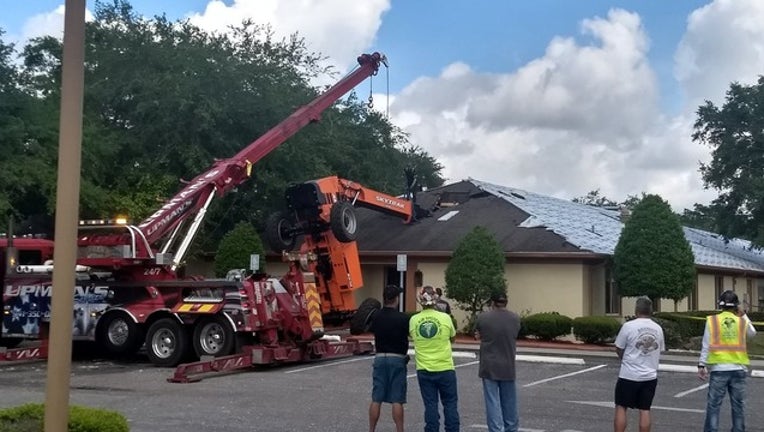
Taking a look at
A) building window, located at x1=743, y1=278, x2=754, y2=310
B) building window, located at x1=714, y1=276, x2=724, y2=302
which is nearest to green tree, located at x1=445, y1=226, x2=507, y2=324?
building window, located at x1=714, y1=276, x2=724, y2=302

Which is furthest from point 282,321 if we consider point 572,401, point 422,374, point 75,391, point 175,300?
point 422,374

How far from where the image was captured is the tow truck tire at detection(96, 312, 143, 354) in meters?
18.6

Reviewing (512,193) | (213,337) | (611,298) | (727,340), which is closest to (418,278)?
(611,298)

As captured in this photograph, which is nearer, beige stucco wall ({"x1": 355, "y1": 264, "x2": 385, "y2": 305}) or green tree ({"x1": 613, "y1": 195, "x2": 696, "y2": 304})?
green tree ({"x1": 613, "y1": 195, "x2": 696, "y2": 304})

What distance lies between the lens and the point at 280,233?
76.2 ft

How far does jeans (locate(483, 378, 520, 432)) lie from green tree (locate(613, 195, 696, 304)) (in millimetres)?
18152

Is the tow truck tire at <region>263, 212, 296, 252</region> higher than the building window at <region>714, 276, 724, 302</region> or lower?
higher

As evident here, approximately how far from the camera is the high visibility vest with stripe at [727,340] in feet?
33.4

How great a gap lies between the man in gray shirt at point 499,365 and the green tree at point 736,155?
3136 cm

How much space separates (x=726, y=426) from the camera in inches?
470

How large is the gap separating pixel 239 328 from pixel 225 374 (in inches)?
35.3

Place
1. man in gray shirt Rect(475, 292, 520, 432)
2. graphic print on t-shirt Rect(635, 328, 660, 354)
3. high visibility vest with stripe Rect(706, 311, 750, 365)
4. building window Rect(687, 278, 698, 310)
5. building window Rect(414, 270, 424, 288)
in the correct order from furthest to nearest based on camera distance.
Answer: building window Rect(687, 278, 698, 310), building window Rect(414, 270, 424, 288), high visibility vest with stripe Rect(706, 311, 750, 365), man in gray shirt Rect(475, 292, 520, 432), graphic print on t-shirt Rect(635, 328, 660, 354)

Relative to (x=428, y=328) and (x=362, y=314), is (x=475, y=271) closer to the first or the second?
(x=362, y=314)

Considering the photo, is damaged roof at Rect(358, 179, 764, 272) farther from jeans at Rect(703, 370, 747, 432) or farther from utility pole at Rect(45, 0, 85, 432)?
utility pole at Rect(45, 0, 85, 432)
